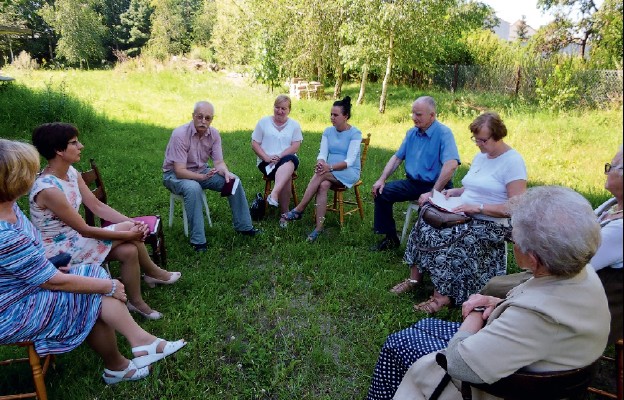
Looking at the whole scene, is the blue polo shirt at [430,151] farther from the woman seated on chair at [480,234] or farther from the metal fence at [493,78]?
the metal fence at [493,78]

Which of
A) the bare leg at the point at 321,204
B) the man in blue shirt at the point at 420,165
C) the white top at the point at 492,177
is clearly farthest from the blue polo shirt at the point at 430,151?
the bare leg at the point at 321,204

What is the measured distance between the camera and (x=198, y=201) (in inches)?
149

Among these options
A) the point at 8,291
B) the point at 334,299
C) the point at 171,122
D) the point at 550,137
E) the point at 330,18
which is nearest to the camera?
the point at 8,291

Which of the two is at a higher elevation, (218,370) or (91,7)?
(91,7)

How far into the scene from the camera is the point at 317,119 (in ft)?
30.8

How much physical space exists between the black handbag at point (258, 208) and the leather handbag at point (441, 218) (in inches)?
78.1

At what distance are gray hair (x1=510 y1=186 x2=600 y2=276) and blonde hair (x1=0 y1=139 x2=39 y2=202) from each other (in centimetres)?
205

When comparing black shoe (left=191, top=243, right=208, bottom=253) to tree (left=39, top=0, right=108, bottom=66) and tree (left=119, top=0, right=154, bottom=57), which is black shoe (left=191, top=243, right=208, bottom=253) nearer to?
tree (left=39, top=0, right=108, bottom=66)

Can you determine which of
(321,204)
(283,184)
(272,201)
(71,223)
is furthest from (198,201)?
(71,223)

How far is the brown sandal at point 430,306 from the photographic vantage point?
2.90m

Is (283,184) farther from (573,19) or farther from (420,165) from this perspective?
(573,19)

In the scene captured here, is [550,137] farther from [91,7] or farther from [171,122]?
[91,7]

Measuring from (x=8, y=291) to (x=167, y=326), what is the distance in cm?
104

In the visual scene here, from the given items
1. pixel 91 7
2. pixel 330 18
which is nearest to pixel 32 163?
A: pixel 330 18
